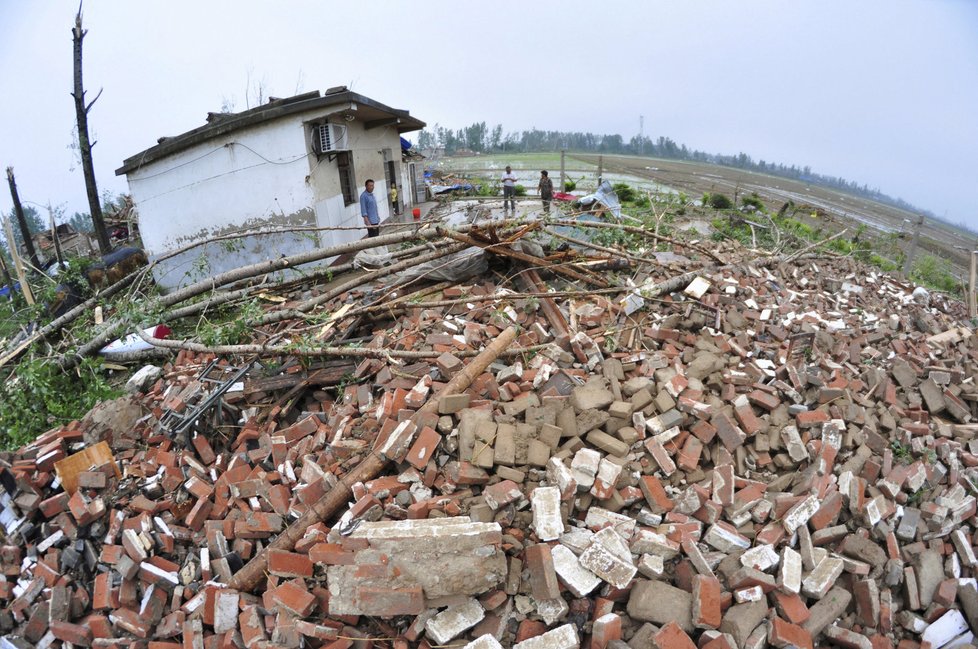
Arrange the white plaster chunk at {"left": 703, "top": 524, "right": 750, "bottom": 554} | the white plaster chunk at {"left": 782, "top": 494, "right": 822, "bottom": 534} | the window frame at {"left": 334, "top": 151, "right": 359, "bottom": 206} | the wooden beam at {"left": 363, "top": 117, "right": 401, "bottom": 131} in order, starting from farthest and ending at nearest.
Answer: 1. the wooden beam at {"left": 363, "top": 117, "right": 401, "bottom": 131}
2. the window frame at {"left": 334, "top": 151, "right": 359, "bottom": 206}
3. the white plaster chunk at {"left": 782, "top": 494, "right": 822, "bottom": 534}
4. the white plaster chunk at {"left": 703, "top": 524, "right": 750, "bottom": 554}

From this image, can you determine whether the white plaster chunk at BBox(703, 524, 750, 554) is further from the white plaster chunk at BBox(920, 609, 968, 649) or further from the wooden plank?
the wooden plank

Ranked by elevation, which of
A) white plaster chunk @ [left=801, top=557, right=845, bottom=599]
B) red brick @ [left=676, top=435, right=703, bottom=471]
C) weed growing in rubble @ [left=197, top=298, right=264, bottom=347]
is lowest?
white plaster chunk @ [left=801, top=557, right=845, bottom=599]

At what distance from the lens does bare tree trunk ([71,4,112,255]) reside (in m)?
12.0

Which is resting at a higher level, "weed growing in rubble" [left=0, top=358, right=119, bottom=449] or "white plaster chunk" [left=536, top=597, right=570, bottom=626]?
"white plaster chunk" [left=536, top=597, right=570, bottom=626]

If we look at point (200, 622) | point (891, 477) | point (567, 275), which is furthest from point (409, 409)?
point (891, 477)

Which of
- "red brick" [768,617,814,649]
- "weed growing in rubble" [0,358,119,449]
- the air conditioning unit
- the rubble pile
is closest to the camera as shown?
"red brick" [768,617,814,649]

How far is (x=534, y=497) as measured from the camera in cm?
284

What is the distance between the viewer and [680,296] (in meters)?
5.14

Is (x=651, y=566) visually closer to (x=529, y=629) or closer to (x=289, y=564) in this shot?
(x=529, y=629)

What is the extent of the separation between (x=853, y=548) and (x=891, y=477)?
2.37ft

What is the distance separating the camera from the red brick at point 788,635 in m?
2.39

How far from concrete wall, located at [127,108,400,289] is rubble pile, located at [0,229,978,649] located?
546 centimetres

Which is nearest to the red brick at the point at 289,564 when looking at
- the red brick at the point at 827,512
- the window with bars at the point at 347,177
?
the red brick at the point at 827,512

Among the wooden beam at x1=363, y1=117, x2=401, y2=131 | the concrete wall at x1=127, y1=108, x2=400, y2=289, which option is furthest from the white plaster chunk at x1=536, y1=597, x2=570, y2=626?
the wooden beam at x1=363, y1=117, x2=401, y2=131
